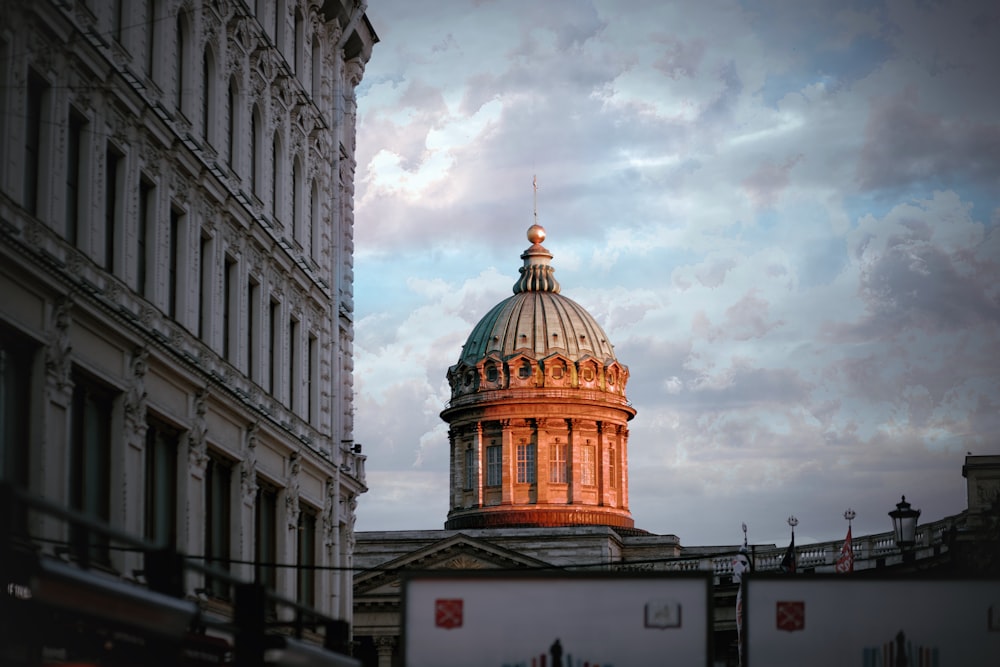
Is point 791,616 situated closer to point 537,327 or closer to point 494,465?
point 494,465

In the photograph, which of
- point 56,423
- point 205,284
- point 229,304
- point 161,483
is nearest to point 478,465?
point 229,304

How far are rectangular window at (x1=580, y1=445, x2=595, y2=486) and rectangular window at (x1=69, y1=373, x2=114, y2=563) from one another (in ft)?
335

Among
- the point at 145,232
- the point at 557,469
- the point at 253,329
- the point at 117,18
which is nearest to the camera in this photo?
the point at 117,18

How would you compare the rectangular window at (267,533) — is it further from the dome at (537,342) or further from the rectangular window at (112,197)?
the dome at (537,342)

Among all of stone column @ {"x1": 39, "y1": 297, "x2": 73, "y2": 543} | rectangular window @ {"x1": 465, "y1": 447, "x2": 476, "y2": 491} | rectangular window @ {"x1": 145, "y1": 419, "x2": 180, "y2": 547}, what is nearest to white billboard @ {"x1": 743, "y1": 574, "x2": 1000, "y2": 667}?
stone column @ {"x1": 39, "y1": 297, "x2": 73, "y2": 543}

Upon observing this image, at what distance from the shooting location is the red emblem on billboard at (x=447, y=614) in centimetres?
2020

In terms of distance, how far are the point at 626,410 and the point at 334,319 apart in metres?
89.9

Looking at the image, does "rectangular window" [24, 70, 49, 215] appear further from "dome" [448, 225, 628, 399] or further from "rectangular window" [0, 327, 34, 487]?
"dome" [448, 225, 628, 399]

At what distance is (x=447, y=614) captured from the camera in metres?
20.2

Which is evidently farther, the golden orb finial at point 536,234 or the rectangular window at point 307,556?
the golden orb finial at point 536,234

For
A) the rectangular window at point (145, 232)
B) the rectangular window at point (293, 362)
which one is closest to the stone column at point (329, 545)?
the rectangular window at point (293, 362)

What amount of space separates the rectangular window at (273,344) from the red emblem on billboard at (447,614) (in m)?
20.3

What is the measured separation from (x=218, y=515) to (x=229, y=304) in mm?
4258

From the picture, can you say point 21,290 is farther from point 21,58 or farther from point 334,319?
point 334,319
